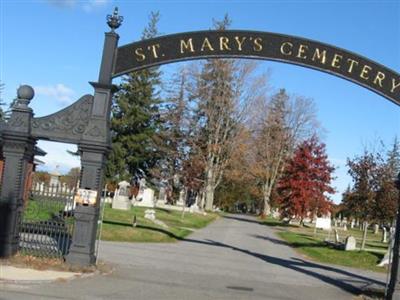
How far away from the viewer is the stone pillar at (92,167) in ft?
46.9

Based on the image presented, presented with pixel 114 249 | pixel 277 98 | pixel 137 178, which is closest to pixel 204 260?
pixel 114 249

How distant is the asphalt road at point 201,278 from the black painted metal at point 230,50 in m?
5.21

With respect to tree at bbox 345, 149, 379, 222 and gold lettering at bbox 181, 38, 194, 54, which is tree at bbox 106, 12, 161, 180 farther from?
gold lettering at bbox 181, 38, 194, 54

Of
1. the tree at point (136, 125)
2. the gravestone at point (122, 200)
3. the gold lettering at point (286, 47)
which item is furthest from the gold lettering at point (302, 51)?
the tree at point (136, 125)

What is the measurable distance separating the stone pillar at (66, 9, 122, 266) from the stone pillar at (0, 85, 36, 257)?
4.53ft

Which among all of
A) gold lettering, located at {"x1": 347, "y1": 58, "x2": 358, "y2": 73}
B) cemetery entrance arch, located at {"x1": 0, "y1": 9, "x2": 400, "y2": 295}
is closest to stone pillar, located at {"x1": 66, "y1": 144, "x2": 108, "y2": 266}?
cemetery entrance arch, located at {"x1": 0, "y1": 9, "x2": 400, "y2": 295}

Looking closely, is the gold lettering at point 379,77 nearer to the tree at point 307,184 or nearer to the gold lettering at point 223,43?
the gold lettering at point 223,43

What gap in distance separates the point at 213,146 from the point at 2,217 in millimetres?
47058

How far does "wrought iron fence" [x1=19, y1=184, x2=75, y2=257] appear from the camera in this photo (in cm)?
1480

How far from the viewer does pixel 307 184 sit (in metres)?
57.2

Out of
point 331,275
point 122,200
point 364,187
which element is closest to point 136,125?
point 122,200

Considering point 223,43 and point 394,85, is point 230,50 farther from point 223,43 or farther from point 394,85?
point 394,85

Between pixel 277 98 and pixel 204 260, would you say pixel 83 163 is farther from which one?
pixel 277 98

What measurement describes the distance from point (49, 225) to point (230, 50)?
6212 mm
